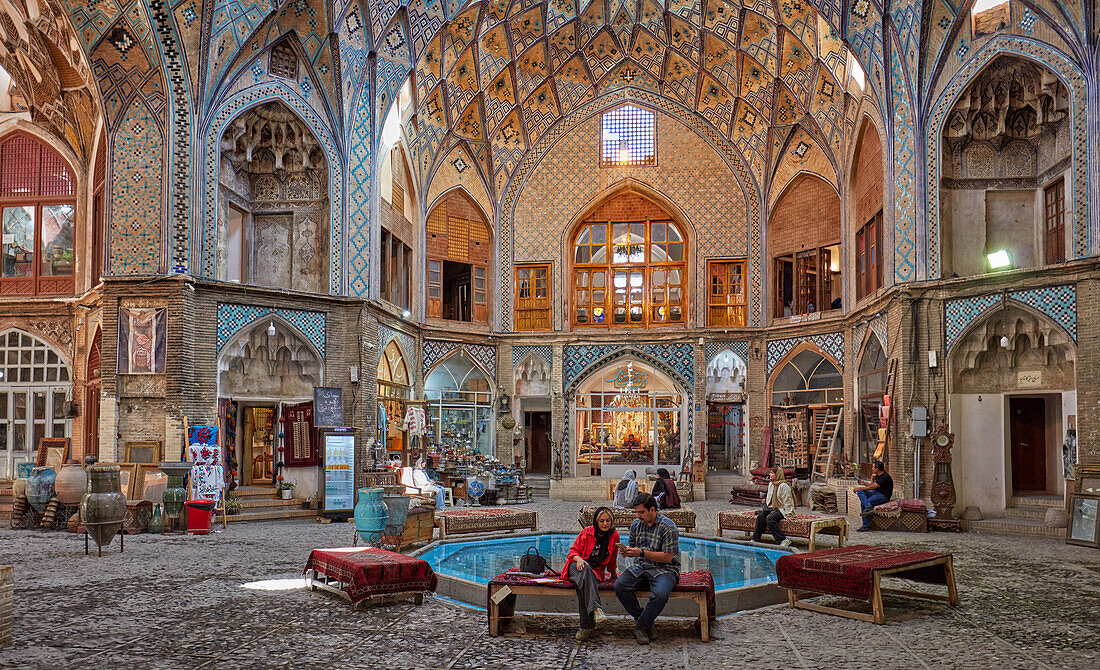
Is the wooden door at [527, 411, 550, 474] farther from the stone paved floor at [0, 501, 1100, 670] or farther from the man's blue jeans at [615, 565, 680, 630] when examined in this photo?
the man's blue jeans at [615, 565, 680, 630]

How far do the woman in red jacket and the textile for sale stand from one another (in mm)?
1559

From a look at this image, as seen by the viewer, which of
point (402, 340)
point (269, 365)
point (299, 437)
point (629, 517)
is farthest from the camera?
point (402, 340)

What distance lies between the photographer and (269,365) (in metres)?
17.5

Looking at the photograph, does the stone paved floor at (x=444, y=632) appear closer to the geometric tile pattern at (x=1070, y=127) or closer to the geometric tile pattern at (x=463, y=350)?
the geometric tile pattern at (x=1070, y=127)

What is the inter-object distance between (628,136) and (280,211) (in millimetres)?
9865

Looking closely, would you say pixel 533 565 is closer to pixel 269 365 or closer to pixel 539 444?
pixel 269 365

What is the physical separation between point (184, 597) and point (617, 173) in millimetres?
17687

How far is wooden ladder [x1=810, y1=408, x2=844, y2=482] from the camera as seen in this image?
20453 millimetres

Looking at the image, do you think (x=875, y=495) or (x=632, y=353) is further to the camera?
(x=632, y=353)

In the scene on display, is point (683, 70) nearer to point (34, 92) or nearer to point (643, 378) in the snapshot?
point (643, 378)

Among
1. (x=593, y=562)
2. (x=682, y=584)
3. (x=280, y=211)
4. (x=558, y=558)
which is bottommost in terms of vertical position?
(x=558, y=558)

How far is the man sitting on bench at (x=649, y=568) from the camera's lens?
6.92 meters

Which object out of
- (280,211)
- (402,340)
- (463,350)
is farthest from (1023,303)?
(280,211)

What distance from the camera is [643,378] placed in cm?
2408
